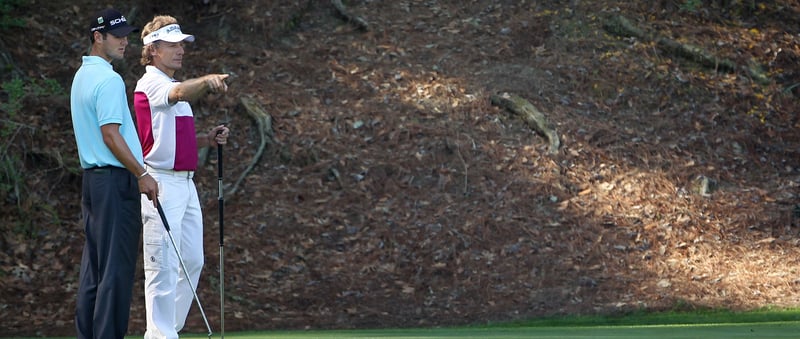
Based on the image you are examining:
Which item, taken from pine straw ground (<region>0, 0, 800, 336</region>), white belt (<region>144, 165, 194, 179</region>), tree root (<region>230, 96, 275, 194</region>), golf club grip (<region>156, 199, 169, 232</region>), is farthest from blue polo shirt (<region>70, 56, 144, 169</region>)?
tree root (<region>230, 96, 275, 194</region>)

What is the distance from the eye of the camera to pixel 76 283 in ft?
38.1

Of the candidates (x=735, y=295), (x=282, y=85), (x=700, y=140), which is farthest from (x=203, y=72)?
(x=735, y=295)

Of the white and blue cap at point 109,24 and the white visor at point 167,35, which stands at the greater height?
the white and blue cap at point 109,24

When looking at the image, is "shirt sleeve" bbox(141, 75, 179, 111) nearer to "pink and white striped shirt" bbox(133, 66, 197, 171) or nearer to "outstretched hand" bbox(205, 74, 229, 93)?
"pink and white striped shirt" bbox(133, 66, 197, 171)

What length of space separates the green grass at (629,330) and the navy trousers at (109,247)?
1.68m

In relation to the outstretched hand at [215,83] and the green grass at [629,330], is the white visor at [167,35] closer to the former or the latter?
the outstretched hand at [215,83]

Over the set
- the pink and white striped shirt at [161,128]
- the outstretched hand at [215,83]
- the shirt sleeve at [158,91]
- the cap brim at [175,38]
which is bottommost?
the pink and white striped shirt at [161,128]

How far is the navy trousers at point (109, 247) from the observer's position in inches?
232

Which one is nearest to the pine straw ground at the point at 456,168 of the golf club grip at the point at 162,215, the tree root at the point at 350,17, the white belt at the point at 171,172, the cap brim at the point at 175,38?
the tree root at the point at 350,17

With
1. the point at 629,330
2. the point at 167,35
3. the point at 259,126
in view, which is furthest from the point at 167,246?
the point at 259,126

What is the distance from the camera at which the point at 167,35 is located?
6.57 m

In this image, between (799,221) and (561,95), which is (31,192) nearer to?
(561,95)

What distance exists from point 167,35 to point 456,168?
712 cm

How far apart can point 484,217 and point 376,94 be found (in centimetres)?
282
